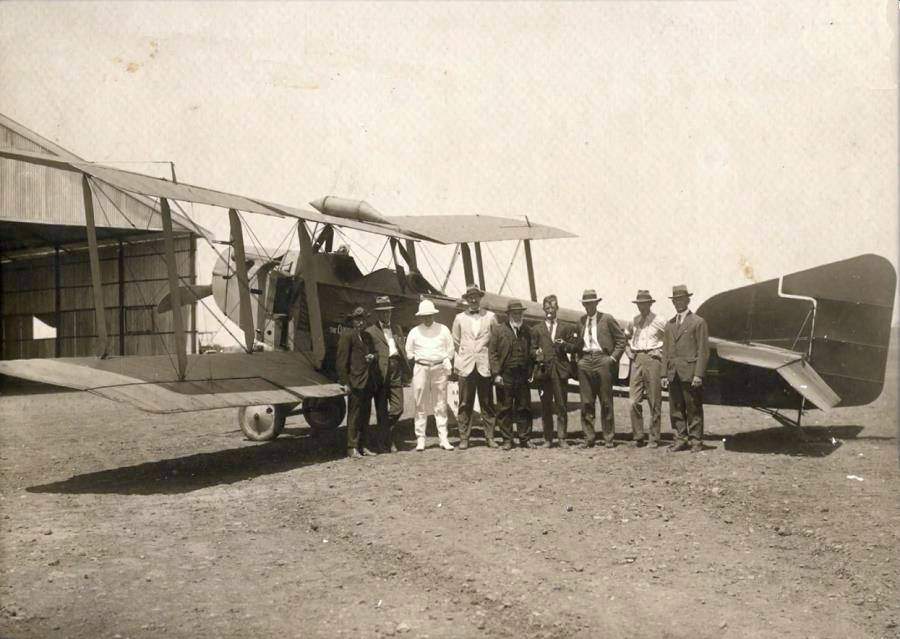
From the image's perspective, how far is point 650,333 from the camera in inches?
382

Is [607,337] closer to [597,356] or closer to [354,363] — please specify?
[597,356]

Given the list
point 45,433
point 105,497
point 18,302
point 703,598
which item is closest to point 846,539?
point 703,598

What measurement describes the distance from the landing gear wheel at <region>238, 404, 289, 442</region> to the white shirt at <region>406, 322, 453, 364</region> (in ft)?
8.61

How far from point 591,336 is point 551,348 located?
0.53 meters

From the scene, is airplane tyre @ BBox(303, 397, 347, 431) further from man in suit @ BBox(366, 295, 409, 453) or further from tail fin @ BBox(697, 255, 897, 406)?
tail fin @ BBox(697, 255, 897, 406)

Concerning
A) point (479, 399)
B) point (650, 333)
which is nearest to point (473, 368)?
point (479, 399)

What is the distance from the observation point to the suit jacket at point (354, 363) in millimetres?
9359

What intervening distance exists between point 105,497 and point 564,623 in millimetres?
5230

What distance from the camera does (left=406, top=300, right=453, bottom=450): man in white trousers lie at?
9.73m

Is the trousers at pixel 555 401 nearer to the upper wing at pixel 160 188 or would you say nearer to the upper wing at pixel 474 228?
the upper wing at pixel 160 188

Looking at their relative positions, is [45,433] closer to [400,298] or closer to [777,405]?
[400,298]

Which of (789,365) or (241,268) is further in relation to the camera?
(241,268)

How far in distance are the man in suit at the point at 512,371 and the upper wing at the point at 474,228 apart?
3.98 meters

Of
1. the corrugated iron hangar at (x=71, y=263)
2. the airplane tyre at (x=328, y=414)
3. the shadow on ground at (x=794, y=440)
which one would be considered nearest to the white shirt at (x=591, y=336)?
the shadow on ground at (x=794, y=440)
